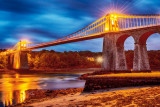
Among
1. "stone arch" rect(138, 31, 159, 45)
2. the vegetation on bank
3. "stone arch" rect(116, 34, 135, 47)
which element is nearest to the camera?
"stone arch" rect(138, 31, 159, 45)

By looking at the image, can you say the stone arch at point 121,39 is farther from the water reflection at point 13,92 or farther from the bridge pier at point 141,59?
the water reflection at point 13,92

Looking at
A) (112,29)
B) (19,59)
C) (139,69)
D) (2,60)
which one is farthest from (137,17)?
(2,60)

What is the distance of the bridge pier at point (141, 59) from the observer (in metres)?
26.3

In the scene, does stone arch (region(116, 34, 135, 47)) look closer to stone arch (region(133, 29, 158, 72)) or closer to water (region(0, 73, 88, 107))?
stone arch (region(133, 29, 158, 72))

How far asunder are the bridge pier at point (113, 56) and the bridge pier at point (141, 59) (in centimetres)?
381

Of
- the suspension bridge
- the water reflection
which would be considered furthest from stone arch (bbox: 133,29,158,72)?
the water reflection

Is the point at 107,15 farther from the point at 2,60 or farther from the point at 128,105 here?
the point at 2,60

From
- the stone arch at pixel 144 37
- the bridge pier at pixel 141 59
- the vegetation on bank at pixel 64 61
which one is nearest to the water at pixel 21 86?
the bridge pier at pixel 141 59

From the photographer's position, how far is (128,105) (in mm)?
6441

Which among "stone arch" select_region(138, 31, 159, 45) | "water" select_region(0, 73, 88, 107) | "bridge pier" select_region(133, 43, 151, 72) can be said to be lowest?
"water" select_region(0, 73, 88, 107)

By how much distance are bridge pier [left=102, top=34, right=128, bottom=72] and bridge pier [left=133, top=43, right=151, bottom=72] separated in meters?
3.81

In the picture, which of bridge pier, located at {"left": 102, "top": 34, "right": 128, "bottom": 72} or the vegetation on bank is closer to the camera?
bridge pier, located at {"left": 102, "top": 34, "right": 128, "bottom": 72}

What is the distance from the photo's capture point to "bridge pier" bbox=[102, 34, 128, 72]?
30562 mm

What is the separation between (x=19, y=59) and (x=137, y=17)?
4744 centimetres
